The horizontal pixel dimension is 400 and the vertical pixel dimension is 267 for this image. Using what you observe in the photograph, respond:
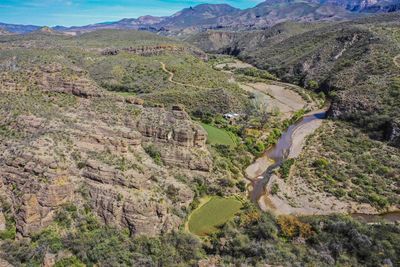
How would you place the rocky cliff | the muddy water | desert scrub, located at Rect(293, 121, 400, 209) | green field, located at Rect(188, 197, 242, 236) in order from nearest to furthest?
1. the rocky cliff
2. green field, located at Rect(188, 197, 242, 236)
3. desert scrub, located at Rect(293, 121, 400, 209)
4. the muddy water

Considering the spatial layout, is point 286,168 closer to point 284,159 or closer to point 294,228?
point 284,159

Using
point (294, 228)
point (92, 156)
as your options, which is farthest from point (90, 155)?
point (294, 228)

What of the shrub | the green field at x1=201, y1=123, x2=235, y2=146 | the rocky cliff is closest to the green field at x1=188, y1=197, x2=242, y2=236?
the rocky cliff

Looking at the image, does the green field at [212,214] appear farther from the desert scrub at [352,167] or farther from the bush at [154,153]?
the desert scrub at [352,167]

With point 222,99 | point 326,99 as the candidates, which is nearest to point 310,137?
point 222,99

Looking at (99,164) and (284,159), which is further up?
(99,164)

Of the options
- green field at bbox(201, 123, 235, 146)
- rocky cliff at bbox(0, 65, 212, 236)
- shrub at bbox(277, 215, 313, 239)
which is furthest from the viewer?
green field at bbox(201, 123, 235, 146)

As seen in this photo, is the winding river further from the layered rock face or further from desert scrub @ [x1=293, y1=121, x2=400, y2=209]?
the layered rock face
